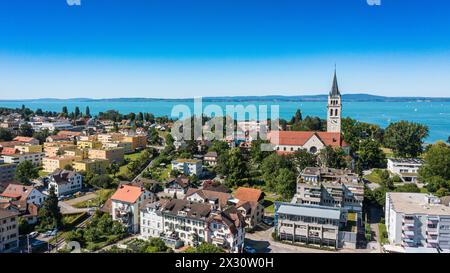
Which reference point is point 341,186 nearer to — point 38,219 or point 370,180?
point 370,180

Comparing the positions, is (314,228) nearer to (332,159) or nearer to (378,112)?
(332,159)

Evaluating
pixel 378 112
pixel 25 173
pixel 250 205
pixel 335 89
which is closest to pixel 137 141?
pixel 25 173

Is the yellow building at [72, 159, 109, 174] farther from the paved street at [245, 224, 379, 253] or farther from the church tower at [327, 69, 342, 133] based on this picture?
the church tower at [327, 69, 342, 133]

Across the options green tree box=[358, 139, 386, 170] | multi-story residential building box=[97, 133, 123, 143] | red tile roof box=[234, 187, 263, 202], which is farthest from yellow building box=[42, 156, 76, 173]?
green tree box=[358, 139, 386, 170]

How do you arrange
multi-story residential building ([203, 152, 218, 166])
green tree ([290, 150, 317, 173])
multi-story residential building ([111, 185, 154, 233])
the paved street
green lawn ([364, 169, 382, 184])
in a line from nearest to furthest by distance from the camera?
the paved street, multi-story residential building ([111, 185, 154, 233]), green lawn ([364, 169, 382, 184]), green tree ([290, 150, 317, 173]), multi-story residential building ([203, 152, 218, 166])
